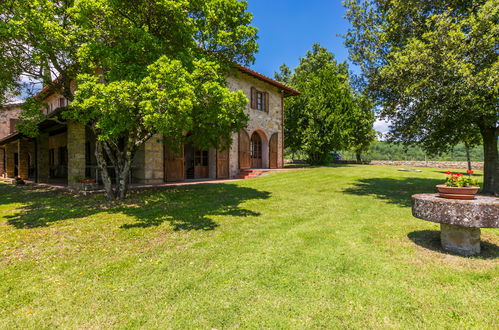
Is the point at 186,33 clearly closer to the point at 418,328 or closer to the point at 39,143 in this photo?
the point at 418,328

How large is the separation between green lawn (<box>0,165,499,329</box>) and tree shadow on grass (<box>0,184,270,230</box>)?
9cm

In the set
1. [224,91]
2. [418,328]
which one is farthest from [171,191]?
[418,328]

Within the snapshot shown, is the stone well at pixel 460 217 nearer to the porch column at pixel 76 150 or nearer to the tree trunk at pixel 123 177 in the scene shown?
the tree trunk at pixel 123 177

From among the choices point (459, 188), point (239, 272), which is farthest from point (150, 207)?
point (459, 188)

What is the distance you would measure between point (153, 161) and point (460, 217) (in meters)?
11.1

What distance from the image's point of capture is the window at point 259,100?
52.5 feet

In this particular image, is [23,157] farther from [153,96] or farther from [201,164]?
[153,96]

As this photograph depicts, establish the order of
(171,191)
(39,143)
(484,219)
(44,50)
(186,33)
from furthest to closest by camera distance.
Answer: (39,143), (171,191), (186,33), (44,50), (484,219)

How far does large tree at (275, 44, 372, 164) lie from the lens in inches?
762

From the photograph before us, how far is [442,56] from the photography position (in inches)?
260

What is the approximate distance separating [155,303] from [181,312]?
348 millimetres

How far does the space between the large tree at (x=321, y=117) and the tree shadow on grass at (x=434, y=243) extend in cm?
1491

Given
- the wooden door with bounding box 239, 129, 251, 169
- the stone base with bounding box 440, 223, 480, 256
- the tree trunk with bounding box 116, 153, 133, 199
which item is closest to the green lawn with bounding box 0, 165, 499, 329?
the stone base with bounding box 440, 223, 480, 256

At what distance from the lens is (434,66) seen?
22.4 ft
